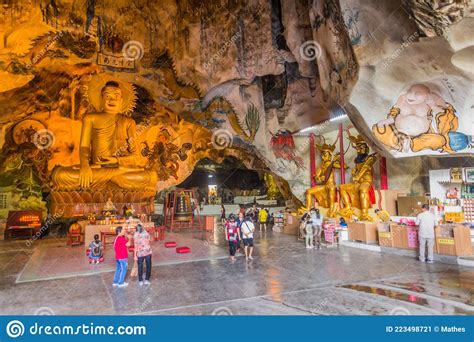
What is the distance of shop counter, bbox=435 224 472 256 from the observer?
643 centimetres

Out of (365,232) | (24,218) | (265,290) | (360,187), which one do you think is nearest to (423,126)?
(360,187)

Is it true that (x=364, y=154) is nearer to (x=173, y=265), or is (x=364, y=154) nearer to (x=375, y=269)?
(x=375, y=269)

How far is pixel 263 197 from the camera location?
22.6 metres

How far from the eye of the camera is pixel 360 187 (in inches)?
405

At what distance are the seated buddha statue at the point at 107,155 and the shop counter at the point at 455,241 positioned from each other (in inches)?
449

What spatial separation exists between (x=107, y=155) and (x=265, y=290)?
37.2 feet

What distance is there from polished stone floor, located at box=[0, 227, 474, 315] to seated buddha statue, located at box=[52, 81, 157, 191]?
6.01 meters

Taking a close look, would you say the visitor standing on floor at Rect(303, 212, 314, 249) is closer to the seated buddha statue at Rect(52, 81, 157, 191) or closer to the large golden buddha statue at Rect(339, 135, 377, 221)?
the large golden buddha statue at Rect(339, 135, 377, 221)

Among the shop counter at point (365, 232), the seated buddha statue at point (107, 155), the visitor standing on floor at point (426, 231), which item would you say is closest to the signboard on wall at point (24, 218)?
the seated buddha statue at point (107, 155)

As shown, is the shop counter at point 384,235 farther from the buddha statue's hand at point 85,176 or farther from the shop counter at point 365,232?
the buddha statue's hand at point 85,176

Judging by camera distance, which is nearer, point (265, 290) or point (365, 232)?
point (265, 290)

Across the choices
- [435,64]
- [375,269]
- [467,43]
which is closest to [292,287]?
[375,269]

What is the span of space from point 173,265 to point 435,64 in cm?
730

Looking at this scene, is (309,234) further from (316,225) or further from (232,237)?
(232,237)
